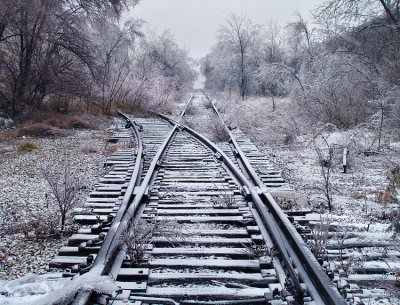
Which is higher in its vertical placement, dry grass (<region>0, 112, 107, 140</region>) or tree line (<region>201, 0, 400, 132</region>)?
tree line (<region>201, 0, 400, 132</region>)

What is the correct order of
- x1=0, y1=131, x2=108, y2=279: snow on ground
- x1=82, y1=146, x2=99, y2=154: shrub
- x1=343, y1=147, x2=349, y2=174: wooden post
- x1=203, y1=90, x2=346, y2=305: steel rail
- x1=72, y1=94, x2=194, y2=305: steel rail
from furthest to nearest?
x1=82, y1=146, x2=99, y2=154: shrub
x1=343, y1=147, x2=349, y2=174: wooden post
x1=0, y1=131, x2=108, y2=279: snow on ground
x1=72, y1=94, x2=194, y2=305: steel rail
x1=203, y1=90, x2=346, y2=305: steel rail

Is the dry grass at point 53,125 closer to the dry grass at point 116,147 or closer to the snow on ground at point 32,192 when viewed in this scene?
the snow on ground at point 32,192

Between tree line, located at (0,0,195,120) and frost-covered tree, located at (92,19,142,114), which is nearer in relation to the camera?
tree line, located at (0,0,195,120)

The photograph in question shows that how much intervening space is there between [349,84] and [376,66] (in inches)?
39.2

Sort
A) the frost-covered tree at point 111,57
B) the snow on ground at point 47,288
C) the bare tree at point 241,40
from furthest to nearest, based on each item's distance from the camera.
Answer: the bare tree at point 241,40 < the frost-covered tree at point 111,57 < the snow on ground at point 47,288

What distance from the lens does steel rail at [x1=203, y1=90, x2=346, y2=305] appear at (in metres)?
2.41

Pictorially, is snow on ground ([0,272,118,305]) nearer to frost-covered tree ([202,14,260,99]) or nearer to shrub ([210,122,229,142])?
shrub ([210,122,229,142])

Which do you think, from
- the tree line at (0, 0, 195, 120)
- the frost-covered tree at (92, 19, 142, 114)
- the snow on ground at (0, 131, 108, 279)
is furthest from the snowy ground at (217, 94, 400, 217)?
the frost-covered tree at (92, 19, 142, 114)

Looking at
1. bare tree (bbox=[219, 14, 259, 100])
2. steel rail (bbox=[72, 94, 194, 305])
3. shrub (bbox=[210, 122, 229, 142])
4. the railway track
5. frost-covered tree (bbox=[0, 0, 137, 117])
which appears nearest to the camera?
the railway track

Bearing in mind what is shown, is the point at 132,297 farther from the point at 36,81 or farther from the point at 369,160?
the point at 36,81

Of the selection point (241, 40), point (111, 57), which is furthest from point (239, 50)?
point (111, 57)

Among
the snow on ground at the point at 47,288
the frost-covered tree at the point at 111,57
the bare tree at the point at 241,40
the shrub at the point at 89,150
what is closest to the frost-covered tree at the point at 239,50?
the bare tree at the point at 241,40

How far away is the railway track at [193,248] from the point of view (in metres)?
2.53

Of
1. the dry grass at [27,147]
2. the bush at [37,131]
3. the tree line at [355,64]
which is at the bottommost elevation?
the dry grass at [27,147]
